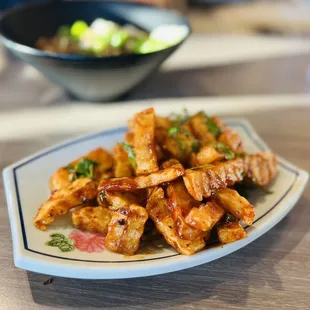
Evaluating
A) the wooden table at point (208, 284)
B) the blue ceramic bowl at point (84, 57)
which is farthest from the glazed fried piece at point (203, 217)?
the blue ceramic bowl at point (84, 57)

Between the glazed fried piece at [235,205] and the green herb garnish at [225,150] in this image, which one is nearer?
the glazed fried piece at [235,205]

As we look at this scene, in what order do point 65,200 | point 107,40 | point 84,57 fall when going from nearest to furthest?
point 65,200
point 84,57
point 107,40

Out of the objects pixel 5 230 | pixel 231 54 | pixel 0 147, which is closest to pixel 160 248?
pixel 5 230

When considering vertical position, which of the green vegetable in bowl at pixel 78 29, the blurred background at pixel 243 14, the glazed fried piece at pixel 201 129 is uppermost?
the green vegetable in bowl at pixel 78 29

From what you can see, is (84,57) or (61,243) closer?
(61,243)

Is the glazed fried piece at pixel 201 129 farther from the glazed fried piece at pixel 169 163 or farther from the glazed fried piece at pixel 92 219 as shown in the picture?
the glazed fried piece at pixel 92 219

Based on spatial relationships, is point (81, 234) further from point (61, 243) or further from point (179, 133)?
point (179, 133)

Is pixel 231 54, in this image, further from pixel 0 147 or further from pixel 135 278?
pixel 135 278

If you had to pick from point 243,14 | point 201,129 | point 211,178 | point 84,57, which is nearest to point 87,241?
point 211,178
